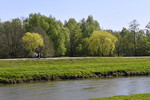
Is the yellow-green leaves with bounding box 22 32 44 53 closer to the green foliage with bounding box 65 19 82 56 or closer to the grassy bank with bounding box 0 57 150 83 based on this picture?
the grassy bank with bounding box 0 57 150 83

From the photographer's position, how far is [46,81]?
33.3m

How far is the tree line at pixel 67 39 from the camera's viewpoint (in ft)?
243

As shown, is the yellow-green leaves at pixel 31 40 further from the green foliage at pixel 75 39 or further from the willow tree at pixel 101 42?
the green foliage at pixel 75 39

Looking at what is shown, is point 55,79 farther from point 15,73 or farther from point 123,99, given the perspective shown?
point 123,99

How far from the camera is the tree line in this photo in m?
74.2

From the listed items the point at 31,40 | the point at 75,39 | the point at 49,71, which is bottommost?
the point at 49,71

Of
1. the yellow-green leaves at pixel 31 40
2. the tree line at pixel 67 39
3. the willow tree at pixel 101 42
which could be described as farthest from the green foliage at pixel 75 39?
the yellow-green leaves at pixel 31 40

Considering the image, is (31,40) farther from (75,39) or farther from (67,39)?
(75,39)

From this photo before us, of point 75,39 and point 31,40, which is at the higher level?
point 75,39

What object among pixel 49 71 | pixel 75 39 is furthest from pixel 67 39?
pixel 49 71

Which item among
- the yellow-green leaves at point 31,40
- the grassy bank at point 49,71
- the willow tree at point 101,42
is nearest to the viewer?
the grassy bank at point 49,71

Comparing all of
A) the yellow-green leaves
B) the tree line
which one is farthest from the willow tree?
the yellow-green leaves

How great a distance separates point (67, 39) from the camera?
88.8m

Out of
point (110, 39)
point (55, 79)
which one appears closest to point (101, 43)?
point (110, 39)
